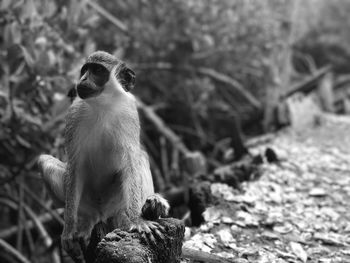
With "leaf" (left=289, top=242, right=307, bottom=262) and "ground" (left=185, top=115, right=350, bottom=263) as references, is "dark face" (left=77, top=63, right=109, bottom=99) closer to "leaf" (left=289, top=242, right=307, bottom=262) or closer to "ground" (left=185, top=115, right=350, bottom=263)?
"ground" (left=185, top=115, right=350, bottom=263)

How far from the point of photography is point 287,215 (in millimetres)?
3713

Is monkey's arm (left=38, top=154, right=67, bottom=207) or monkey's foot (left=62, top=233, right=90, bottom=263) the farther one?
monkey's arm (left=38, top=154, right=67, bottom=207)

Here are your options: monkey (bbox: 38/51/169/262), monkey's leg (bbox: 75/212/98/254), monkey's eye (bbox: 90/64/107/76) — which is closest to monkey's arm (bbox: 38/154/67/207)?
monkey (bbox: 38/51/169/262)

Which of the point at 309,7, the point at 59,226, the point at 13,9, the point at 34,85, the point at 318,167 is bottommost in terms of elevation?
the point at 59,226

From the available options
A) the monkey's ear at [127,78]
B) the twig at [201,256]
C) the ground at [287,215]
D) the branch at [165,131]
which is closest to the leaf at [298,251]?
the ground at [287,215]

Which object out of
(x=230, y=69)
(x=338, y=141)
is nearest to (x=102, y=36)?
(x=230, y=69)

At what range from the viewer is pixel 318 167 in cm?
491

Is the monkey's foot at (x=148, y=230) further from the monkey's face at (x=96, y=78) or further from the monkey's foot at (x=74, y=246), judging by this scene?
the monkey's face at (x=96, y=78)

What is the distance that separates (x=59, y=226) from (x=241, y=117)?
373 cm

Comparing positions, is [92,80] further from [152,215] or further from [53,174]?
[152,215]

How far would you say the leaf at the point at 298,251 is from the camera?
9.95ft

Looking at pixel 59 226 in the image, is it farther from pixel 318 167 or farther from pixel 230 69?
pixel 230 69

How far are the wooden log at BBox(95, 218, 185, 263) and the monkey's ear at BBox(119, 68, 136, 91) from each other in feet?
3.00

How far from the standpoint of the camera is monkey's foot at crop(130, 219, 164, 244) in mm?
2295
